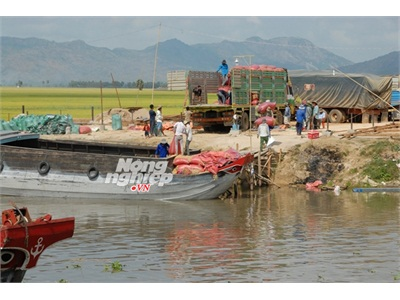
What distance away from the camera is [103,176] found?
28016 mm

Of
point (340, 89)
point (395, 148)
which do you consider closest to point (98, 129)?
point (340, 89)

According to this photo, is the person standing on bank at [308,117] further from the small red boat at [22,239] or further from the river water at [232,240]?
the small red boat at [22,239]

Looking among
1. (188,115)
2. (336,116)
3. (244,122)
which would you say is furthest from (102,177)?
(336,116)

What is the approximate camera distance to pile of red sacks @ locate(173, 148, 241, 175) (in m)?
27.9

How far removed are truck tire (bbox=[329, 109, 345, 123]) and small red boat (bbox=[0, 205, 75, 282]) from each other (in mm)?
32360

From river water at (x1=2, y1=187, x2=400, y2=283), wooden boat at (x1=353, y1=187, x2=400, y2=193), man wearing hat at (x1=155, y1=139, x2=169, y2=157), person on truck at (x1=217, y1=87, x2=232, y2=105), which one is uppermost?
person on truck at (x1=217, y1=87, x2=232, y2=105)

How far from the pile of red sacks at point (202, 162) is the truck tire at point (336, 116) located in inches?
780

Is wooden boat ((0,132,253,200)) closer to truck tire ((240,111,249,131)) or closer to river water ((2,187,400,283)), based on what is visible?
river water ((2,187,400,283))

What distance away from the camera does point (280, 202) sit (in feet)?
92.9

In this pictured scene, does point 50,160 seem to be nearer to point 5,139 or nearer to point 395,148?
point 5,139

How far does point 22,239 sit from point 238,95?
2549 centimetres

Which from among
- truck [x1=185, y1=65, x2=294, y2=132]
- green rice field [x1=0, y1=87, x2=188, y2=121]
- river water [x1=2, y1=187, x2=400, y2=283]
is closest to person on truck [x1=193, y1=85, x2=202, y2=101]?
truck [x1=185, y1=65, x2=294, y2=132]

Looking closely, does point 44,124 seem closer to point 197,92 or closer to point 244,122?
point 197,92

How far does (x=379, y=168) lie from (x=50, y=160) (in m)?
11.6
